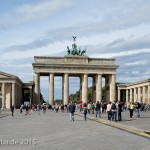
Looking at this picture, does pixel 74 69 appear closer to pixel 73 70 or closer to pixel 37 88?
pixel 73 70

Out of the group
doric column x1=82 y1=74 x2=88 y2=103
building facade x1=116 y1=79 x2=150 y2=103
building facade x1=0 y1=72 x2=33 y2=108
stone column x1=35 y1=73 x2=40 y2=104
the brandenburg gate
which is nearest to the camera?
building facade x1=0 y1=72 x2=33 y2=108

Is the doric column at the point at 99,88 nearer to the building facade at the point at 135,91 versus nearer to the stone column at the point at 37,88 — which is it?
the building facade at the point at 135,91

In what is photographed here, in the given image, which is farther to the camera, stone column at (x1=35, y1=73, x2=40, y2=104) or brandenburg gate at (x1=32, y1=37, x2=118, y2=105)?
brandenburg gate at (x1=32, y1=37, x2=118, y2=105)

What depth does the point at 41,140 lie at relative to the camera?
1817 cm

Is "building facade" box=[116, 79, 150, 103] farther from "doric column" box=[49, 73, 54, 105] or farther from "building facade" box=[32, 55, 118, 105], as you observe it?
"doric column" box=[49, 73, 54, 105]

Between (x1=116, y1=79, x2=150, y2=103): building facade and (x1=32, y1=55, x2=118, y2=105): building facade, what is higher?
(x1=32, y1=55, x2=118, y2=105): building facade

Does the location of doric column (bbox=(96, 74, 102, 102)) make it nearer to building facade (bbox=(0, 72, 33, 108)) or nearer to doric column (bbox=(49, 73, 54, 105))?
doric column (bbox=(49, 73, 54, 105))

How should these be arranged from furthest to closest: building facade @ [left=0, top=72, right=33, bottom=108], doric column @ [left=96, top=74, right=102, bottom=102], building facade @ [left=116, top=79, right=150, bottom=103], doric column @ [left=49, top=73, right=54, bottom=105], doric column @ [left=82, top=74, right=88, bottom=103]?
1. doric column @ [left=96, top=74, right=102, bottom=102]
2. doric column @ [left=82, top=74, right=88, bottom=103]
3. doric column @ [left=49, top=73, right=54, bottom=105]
4. building facade @ [left=116, top=79, right=150, bottom=103]
5. building facade @ [left=0, top=72, right=33, bottom=108]

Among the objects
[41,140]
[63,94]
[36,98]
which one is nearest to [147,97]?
[63,94]

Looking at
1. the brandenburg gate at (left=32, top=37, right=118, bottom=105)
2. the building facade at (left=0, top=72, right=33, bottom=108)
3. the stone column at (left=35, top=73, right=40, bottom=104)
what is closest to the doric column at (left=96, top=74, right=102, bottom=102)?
the brandenburg gate at (left=32, top=37, right=118, bottom=105)

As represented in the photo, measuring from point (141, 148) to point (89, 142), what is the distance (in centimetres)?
278

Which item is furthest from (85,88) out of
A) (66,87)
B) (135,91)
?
(135,91)

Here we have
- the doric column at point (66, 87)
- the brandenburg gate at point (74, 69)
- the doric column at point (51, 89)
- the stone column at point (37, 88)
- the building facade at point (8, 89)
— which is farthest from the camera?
the doric column at point (66, 87)

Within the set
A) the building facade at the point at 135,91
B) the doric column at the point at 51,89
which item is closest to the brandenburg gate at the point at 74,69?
the doric column at the point at 51,89
